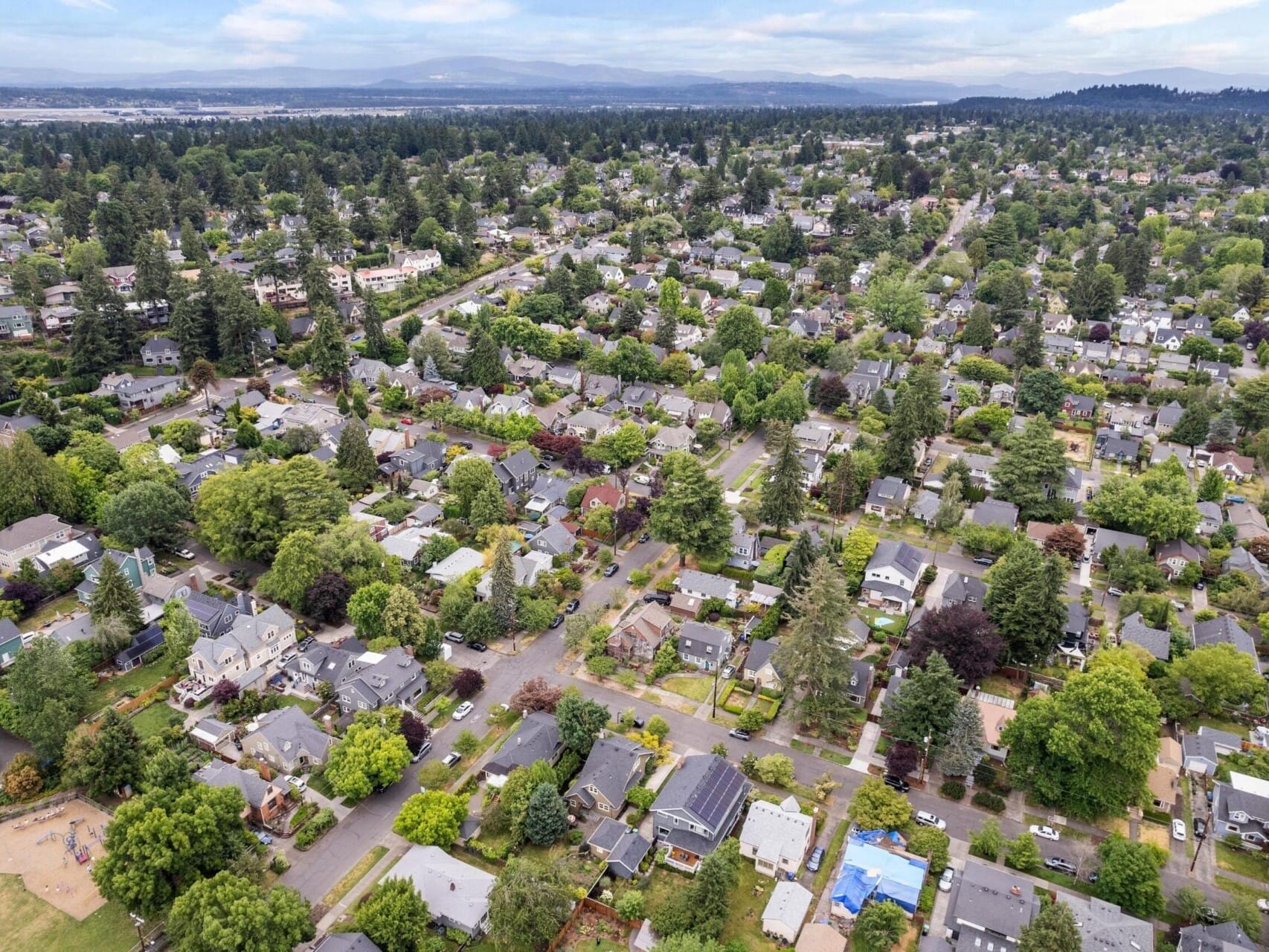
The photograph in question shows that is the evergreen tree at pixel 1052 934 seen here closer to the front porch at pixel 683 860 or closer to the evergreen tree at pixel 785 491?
the front porch at pixel 683 860

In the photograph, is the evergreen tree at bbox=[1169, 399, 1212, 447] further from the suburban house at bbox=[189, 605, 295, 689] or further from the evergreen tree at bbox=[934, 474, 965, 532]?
the suburban house at bbox=[189, 605, 295, 689]

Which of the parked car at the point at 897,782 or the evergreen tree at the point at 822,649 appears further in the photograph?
the evergreen tree at the point at 822,649

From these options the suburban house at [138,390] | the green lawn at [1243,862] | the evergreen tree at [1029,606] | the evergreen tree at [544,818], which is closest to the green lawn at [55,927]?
the evergreen tree at [544,818]

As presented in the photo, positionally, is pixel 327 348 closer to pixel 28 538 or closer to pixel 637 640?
pixel 28 538

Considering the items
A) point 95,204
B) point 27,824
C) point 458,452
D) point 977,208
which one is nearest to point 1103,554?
point 458,452

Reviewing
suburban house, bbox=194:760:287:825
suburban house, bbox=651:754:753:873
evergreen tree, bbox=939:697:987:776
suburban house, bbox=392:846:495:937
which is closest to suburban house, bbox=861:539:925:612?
evergreen tree, bbox=939:697:987:776

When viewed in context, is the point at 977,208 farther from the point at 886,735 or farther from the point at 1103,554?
the point at 886,735
